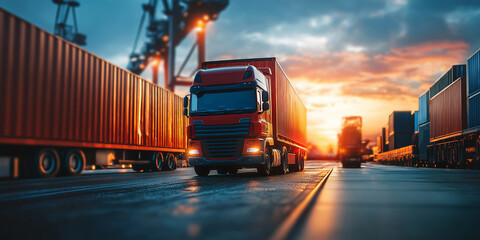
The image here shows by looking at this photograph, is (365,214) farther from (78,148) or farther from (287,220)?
(78,148)

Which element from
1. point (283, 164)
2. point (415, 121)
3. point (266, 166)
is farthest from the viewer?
point (415, 121)

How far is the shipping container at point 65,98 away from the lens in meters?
12.3

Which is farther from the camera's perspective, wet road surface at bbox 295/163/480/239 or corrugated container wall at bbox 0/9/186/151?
corrugated container wall at bbox 0/9/186/151

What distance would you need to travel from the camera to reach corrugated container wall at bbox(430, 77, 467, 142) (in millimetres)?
29391

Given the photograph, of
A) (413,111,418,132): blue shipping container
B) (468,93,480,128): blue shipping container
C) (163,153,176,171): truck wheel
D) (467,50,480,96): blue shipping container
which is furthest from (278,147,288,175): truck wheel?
(413,111,418,132): blue shipping container

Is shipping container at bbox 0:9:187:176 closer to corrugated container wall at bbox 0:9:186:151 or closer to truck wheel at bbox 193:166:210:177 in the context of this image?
corrugated container wall at bbox 0:9:186:151

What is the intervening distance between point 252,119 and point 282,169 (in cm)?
447

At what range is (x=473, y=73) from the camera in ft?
88.2

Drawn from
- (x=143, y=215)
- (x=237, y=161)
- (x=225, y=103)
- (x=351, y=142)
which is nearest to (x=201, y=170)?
(x=237, y=161)

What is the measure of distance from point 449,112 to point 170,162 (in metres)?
19.6

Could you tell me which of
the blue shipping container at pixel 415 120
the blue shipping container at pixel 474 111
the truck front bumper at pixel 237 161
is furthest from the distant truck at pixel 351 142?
the truck front bumper at pixel 237 161

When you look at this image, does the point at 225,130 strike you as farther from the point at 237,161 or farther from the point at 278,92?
the point at 278,92

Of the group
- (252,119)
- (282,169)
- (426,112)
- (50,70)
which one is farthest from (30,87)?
(426,112)

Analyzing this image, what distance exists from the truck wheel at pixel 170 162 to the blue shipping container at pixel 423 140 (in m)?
23.9
